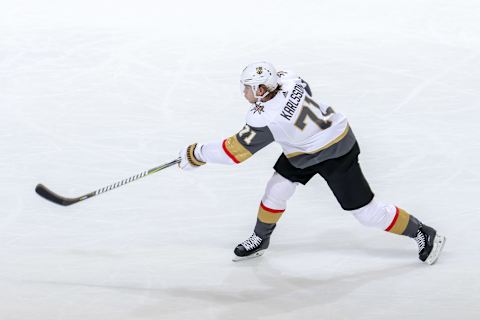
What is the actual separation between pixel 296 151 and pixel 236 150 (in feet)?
0.84

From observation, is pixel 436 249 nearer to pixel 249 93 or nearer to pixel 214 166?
Answer: pixel 249 93

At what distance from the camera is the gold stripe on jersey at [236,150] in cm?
338

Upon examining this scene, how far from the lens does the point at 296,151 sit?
3.46 meters

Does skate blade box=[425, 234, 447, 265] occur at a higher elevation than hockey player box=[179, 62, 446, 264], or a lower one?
lower

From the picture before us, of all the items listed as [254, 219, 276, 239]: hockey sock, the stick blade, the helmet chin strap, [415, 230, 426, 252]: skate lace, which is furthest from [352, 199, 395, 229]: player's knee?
the stick blade

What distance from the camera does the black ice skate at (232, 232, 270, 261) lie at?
12.4 feet

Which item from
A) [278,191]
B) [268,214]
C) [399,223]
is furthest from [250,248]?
[399,223]

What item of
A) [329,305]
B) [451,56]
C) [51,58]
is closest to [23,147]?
[51,58]

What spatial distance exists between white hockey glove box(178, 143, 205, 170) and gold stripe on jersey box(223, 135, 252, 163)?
0.50 ft

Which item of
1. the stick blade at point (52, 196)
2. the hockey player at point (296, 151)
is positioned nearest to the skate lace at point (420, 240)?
the hockey player at point (296, 151)

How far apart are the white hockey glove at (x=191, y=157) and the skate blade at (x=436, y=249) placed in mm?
1069

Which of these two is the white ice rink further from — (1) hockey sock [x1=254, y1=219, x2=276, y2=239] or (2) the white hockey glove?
(2) the white hockey glove

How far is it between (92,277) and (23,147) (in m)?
1.49

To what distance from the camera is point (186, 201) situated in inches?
169
